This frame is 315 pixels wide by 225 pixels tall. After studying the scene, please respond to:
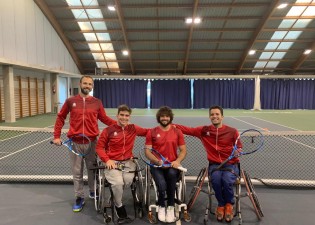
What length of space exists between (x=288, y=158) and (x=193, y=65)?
16.7m

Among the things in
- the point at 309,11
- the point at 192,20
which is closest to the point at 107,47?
the point at 192,20

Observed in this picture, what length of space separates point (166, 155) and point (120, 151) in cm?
61

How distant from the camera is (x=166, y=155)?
11.1 ft

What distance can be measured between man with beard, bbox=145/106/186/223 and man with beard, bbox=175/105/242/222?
11.6 inches

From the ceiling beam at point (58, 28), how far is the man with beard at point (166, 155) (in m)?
15.9

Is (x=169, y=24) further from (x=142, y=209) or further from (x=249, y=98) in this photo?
(x=142, y=209)

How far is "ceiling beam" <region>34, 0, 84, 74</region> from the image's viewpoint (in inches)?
641

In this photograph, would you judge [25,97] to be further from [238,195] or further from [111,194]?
[238,195]

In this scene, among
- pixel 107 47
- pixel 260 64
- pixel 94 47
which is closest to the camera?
pixel 107 47

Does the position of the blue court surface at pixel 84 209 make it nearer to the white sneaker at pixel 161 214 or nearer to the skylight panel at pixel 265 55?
the white sneaker at pixel 161 214

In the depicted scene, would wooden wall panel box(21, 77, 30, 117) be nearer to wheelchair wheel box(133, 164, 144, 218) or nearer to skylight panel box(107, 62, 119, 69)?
skylight panel box(107, 62, 119, 69)

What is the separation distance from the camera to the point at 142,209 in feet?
10.9

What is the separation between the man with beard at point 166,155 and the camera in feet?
10.4

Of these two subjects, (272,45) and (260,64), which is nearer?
(272,45)
